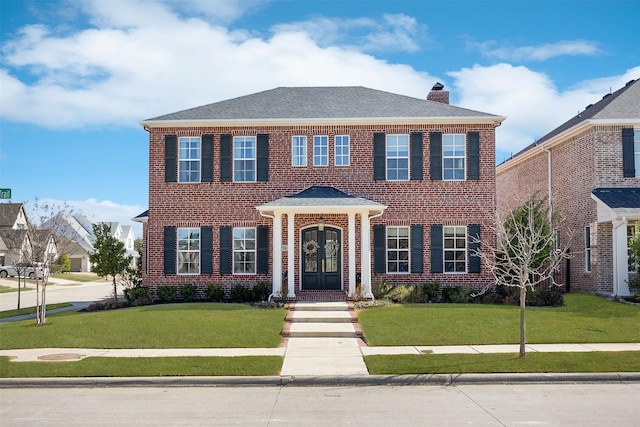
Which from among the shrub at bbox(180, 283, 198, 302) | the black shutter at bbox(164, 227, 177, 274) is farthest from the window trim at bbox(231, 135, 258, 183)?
the shrub at bbox(180, 283, 198, 302)

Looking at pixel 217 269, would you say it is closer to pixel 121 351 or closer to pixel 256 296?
pixel 256 296

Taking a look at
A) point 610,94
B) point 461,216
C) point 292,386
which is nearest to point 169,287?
point 461,216

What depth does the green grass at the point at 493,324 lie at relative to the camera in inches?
580

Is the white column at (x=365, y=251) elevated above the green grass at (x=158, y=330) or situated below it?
above

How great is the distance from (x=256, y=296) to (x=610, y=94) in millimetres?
16979

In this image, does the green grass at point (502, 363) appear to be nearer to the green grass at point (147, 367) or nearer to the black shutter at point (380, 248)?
the green grass at point (147, 367)

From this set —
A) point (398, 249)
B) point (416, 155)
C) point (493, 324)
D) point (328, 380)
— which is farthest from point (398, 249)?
point (328, 380)

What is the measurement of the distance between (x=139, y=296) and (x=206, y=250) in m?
2.77

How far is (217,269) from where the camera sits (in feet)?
74.8

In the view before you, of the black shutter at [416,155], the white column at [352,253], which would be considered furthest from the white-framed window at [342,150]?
the white column at [352,253]

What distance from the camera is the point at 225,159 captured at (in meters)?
23.0

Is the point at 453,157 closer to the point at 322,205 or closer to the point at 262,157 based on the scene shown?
the point at 322,205

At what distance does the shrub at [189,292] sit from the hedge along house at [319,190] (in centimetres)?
38

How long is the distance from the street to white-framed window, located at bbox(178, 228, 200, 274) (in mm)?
12247
